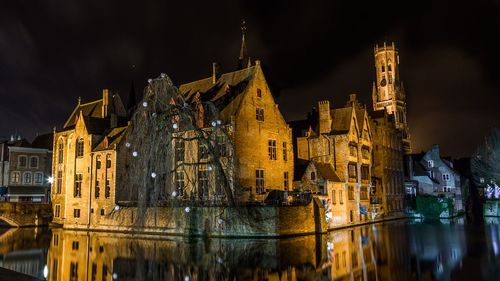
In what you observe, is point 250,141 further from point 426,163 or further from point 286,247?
point 426,163

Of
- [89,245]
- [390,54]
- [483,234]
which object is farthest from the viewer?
[390,54]

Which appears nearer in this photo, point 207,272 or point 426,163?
point 207,272

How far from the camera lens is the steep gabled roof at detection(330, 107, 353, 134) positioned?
51.0 meters

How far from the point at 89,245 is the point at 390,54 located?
128416 mm

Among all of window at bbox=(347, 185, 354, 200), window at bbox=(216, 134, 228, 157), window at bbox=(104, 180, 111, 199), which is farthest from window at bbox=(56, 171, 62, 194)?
window at bbox=(347, 185, 354, 200)

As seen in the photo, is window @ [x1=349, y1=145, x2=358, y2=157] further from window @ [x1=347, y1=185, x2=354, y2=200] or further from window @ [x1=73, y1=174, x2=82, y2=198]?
window @ [x1=73, y1=174, x2=82, y2=198]

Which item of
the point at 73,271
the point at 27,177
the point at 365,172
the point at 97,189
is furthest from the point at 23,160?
the point at 73,271

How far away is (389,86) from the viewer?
137500mm

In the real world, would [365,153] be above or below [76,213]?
above

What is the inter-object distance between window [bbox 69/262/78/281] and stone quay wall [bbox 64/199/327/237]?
10272 millimetres

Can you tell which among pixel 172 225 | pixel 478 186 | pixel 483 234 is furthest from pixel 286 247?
pixel 478 186

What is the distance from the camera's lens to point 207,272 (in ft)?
69.3

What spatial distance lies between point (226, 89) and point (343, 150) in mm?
14997

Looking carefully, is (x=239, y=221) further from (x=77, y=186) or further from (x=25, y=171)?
(x=25, y=171)
